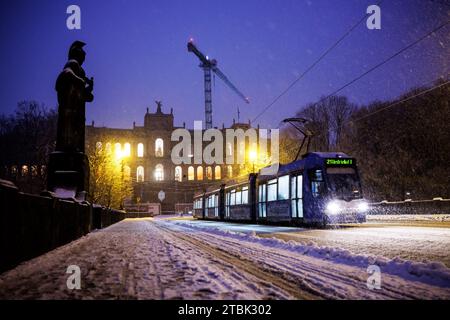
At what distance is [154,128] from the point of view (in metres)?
89.6

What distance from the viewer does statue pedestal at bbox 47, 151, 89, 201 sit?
45.1ft

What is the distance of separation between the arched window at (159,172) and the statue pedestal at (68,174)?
7464 centimetres

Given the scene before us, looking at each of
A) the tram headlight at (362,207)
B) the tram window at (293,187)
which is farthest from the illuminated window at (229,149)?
the tram headlight at (362,207)

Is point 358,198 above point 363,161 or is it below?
below

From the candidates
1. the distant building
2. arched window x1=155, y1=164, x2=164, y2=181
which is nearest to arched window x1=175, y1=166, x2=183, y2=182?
the distant building

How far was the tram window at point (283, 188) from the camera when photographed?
63.8 feet

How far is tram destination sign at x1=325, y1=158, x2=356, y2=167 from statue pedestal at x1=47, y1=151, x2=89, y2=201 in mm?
10096

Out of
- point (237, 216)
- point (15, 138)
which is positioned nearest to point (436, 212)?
point (237, 216)

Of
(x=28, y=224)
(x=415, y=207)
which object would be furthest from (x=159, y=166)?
(x=28, y=224)

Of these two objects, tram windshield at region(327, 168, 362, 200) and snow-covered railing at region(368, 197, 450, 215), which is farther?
snow-covered railing at region(368, 197, 450, 215)

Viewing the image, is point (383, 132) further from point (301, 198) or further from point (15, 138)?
point (15, 138)

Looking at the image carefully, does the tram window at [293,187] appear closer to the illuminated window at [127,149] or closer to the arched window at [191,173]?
the arched window at [191,173]

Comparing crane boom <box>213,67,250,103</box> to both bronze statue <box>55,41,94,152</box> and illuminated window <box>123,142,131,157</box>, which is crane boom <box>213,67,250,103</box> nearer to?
illuminated window <box>123,142,131,157</box>

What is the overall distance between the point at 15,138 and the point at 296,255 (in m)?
41.9
